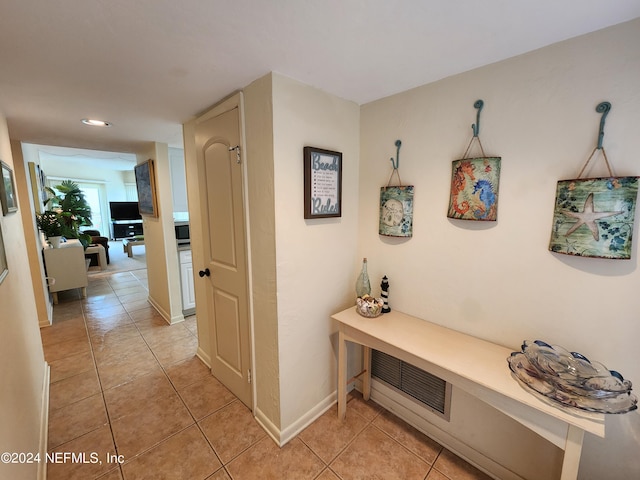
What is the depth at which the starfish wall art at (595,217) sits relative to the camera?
3.26ft

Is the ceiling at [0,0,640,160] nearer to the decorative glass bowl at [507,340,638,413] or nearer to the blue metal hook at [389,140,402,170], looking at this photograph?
the blue metal hook at [389,140,402,170]

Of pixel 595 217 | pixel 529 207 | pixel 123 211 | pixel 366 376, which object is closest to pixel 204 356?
pixel 366 376

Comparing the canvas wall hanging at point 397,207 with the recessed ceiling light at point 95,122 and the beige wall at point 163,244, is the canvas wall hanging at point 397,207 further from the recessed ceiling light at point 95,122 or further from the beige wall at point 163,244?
the beige wall at point 163,244

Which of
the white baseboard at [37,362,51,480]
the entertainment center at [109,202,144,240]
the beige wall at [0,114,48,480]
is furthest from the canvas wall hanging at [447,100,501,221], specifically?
the entertainment center at [109,202,144,240]

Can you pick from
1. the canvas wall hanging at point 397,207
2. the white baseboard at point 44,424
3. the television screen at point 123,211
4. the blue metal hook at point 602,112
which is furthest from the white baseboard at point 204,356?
the television screen at point 123,211

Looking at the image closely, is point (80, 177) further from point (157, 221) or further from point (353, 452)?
point (353, 452)

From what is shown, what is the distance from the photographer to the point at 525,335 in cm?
127

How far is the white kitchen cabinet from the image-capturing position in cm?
312

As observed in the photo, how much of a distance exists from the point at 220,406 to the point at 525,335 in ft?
6.37

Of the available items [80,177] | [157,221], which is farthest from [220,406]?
[80,177]

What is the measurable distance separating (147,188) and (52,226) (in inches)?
74.5

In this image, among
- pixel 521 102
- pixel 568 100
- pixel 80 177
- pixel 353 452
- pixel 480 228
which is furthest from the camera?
pixel 80 177

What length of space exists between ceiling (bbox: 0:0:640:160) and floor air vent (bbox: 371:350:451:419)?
1.72 meters

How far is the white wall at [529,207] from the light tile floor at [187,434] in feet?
1.61
